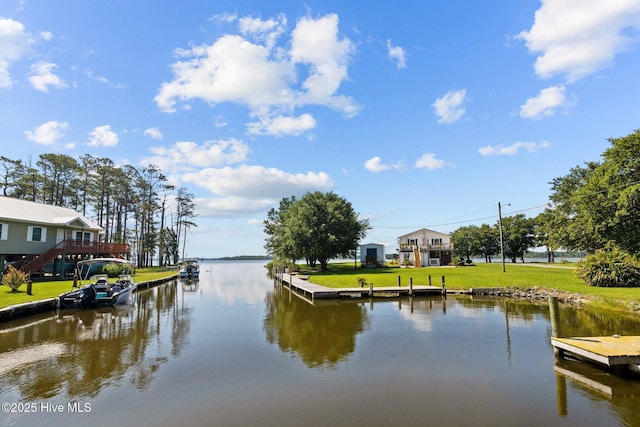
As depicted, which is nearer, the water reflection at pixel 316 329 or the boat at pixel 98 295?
the water reflection at pixel 316 329

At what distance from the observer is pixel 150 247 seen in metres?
56.9

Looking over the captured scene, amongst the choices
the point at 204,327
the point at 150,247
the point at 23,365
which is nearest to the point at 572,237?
the point at 204,327

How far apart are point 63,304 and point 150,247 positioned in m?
38.6

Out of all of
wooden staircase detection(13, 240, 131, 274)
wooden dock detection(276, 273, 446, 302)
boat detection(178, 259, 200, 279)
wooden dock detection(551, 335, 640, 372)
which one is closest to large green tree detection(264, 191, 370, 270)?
boat detection(178, 259, 200, 279)

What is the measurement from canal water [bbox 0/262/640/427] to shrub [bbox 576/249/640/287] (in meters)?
7.26

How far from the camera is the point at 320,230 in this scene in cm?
4306

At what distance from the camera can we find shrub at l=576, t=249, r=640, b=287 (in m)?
22.4

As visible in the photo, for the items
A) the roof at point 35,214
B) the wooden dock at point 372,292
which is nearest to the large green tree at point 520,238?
the wooden dock at point 372,292

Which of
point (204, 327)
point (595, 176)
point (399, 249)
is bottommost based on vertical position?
point (204, 327)

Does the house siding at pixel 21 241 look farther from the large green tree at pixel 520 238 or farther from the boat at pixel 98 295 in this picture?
the large green tree at pixel 520 238

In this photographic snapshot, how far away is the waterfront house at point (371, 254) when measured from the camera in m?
51.2

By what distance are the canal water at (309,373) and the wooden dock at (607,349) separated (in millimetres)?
511

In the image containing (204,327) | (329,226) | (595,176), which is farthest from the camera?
(329,226)

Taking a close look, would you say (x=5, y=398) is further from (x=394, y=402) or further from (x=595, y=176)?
(x=595, y=176)
